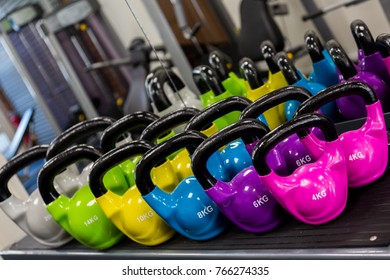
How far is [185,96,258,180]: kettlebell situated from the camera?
1541 millimetres

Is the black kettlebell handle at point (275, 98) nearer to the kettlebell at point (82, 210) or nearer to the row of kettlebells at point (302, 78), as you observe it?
the row of kettlebells at point (302, 78)

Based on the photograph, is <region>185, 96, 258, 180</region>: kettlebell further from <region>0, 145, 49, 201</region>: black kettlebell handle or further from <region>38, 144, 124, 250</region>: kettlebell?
<region>0, 145, 49, 201</region>: black kettlebell handle

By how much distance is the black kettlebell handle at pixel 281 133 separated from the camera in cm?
127

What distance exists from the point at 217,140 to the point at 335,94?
0.99 ft

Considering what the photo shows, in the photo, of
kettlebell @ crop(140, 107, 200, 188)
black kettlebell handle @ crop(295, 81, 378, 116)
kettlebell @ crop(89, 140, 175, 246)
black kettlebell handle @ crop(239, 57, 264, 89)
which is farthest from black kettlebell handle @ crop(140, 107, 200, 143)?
black kettlebell handle @ crop(295, 81, 378, 116)

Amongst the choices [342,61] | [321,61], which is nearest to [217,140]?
[342,61]

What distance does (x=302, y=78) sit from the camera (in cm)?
174

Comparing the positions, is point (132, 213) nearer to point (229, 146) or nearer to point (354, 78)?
point (229, 146)

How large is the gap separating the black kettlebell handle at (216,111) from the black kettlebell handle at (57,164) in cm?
37

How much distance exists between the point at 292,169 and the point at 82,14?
343 cm

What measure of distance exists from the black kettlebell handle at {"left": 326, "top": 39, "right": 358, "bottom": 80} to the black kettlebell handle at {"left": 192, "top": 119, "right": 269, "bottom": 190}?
13.6 inches

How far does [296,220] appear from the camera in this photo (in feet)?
4.72

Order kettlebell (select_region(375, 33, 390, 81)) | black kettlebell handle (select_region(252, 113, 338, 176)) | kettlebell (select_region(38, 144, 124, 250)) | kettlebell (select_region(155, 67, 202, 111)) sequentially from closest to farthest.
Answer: black kettlebell handle (select_region(252, 113, 338, 176)) → kettlebell (select_region(375, 33, 390, 81)) → kettlebell (select_region(38, 144, 124, 250)) → kettlebell (select_region(155, 67, 202, 111))
